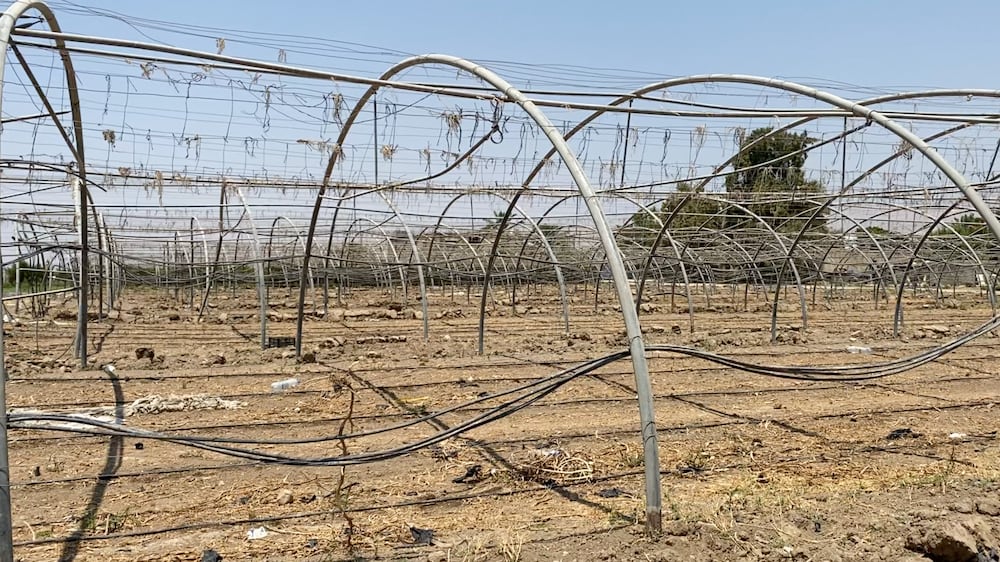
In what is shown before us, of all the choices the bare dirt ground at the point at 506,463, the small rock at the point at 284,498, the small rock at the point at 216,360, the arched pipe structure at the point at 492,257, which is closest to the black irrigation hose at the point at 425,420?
the small rock at the point at 284,498

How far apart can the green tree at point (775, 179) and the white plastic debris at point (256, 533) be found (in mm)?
6563

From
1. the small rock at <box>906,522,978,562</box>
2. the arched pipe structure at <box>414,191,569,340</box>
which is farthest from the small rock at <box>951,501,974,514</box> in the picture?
the arched pipe structure at <box>414,191,569,340</box>

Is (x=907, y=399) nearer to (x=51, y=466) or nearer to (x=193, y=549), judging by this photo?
(x=193, y=549)

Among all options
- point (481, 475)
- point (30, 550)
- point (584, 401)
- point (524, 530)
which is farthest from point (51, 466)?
point (584, 401)

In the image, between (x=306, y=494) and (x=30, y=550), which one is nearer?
(x=30, y=550)

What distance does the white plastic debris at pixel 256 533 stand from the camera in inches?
171

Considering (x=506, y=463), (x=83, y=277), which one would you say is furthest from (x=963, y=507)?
(x=83, y=277)

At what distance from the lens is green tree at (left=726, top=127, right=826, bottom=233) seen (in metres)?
9.27

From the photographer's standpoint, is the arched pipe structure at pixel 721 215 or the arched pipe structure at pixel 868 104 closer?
the arched pipe structure at pixel 868 104

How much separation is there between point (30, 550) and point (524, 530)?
2.82 meters

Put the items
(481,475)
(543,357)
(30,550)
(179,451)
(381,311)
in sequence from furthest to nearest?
(381,311)
(543,357)
(179,451)
(481,475)
(30,550)

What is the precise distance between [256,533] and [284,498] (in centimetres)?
58

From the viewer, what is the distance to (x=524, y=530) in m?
4.40

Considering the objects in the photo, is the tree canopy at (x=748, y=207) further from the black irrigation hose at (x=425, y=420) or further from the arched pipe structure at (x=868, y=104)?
the black irrigation hose at (x=425, y=420)
